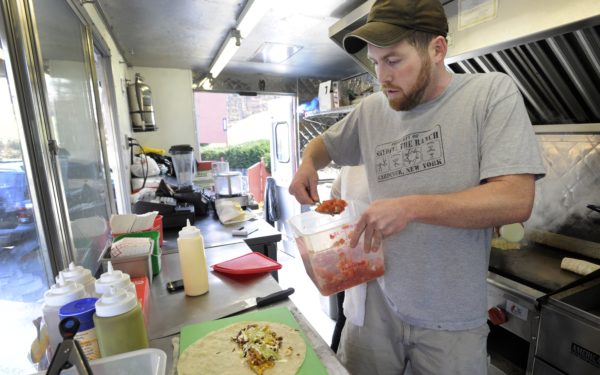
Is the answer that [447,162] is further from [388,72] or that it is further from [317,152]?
[317,152]

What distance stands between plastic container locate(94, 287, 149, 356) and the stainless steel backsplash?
2380 millimetres

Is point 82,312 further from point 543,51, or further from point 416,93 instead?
point 543,51

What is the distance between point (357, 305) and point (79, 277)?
100cm

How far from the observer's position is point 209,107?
9844 millimetres

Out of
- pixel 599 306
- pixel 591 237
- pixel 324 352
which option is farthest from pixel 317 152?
pixel 591 237

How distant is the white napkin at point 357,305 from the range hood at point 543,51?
145 centimetres

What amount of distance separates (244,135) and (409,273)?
33.1 ft

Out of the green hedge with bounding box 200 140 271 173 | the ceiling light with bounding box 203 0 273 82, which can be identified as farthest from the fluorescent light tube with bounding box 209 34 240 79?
the green hedge with bounding box 200 140 271 173

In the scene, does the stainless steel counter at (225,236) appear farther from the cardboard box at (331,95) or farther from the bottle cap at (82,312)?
the cardboard box at (331,95)

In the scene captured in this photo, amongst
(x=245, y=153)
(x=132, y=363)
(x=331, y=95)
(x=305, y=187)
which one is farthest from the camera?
(x=245, y=153)

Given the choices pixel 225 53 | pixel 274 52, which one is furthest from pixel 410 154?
pixel 274 52

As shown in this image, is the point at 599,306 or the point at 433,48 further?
the point at 599,306

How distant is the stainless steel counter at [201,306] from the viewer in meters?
0.92

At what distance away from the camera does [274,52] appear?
3.82 m
